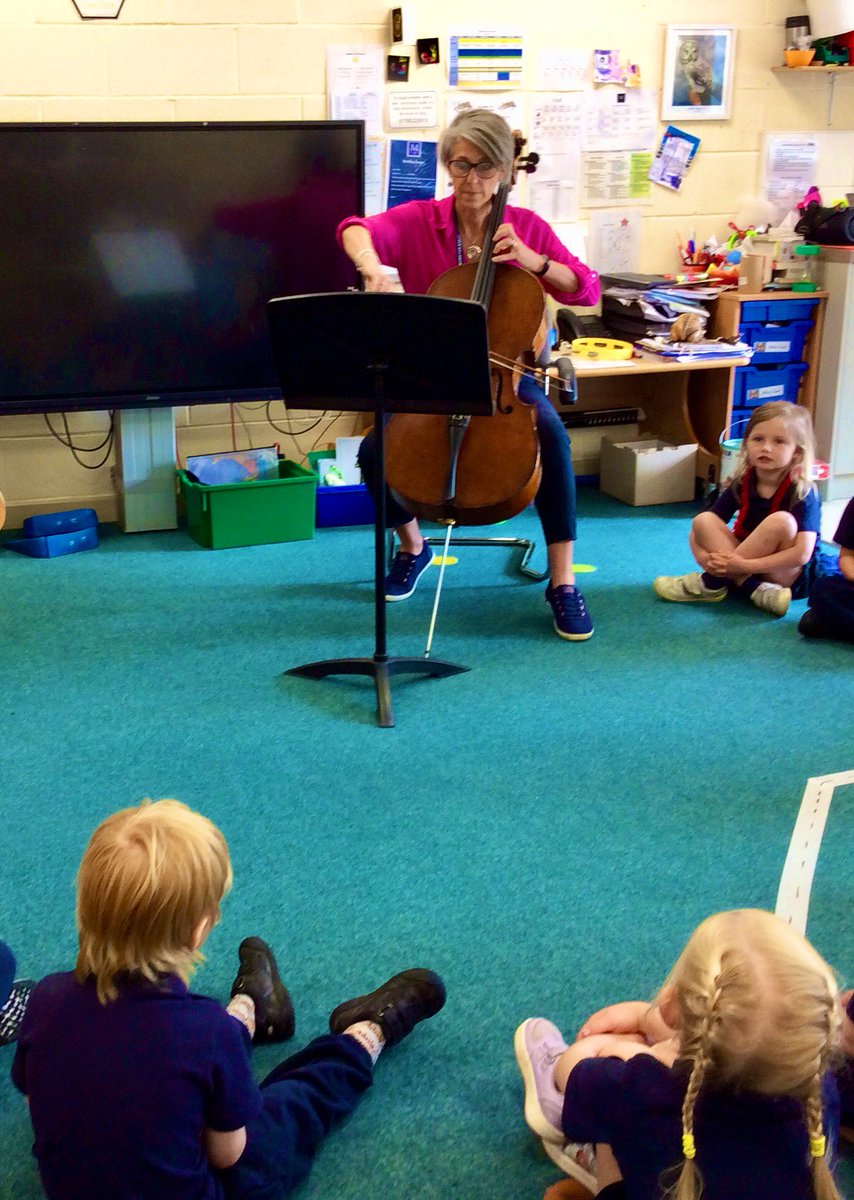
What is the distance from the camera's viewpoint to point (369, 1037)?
1670 millimetres

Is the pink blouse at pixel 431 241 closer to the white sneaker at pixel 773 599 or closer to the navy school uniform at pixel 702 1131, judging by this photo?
the white sneaker at pixel 773 599

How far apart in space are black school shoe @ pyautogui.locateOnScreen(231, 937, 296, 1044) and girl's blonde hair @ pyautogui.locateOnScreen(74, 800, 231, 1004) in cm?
45

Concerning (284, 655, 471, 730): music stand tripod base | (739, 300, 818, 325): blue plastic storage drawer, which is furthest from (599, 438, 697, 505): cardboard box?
(284, 655, 471, 730): music stand tripod base

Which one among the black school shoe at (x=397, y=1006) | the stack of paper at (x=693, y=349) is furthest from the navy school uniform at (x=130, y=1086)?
the stack of paper at (x=693, y=349)

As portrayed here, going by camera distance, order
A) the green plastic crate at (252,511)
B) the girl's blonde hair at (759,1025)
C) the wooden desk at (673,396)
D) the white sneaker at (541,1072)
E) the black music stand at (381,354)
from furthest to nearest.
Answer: the wooden desk at (673,396) → the green plastic crate at (252,511) → the black music stand at (381,354) → the white sneaker at (541,1072) → the girl's blonde hair at (759,1025)

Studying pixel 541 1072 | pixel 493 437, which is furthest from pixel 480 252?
pixel 541 1072

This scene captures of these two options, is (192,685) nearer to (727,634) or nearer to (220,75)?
(727,634)

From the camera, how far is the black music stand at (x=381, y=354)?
2.43 m

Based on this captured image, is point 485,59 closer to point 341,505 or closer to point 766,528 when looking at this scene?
point 341,505

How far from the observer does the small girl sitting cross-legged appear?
132 inches

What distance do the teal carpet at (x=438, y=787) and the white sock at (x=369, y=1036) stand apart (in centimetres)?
4

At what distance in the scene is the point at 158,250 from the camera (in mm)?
3756

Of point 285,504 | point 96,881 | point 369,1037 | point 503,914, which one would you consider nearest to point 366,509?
point 285,504

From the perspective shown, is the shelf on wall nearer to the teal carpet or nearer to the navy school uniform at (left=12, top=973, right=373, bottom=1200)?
the teal carpet
